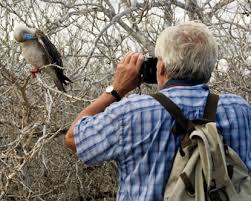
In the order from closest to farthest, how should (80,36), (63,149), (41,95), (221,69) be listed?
(41,95) < (221,69) < (63,149) < (80,36)

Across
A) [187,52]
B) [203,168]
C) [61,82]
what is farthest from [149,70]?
[61,82]

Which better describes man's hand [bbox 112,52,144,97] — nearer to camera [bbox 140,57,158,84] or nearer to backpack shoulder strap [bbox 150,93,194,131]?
camera [bbox 140,57,158,84]

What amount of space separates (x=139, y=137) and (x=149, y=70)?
0.84 feet

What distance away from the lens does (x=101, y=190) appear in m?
4.86

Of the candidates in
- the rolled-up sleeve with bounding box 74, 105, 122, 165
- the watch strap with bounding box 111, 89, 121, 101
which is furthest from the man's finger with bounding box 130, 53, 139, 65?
the rolled-up sleeve with bounding box 74, 105, 122, 165

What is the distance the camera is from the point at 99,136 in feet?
4.83

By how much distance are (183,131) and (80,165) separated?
328 centimetres

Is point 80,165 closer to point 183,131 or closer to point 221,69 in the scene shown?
point 221,69

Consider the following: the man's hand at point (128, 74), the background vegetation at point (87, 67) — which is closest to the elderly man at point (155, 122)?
the man's hand at point (128, 74)

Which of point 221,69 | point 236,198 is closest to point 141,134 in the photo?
point 236,198

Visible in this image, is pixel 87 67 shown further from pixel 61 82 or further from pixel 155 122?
pixel 155 122

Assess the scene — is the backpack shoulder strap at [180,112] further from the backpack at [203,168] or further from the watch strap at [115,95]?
the watch strap at [115,95]

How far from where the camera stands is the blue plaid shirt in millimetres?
1462

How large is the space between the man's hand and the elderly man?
11 centimetres
